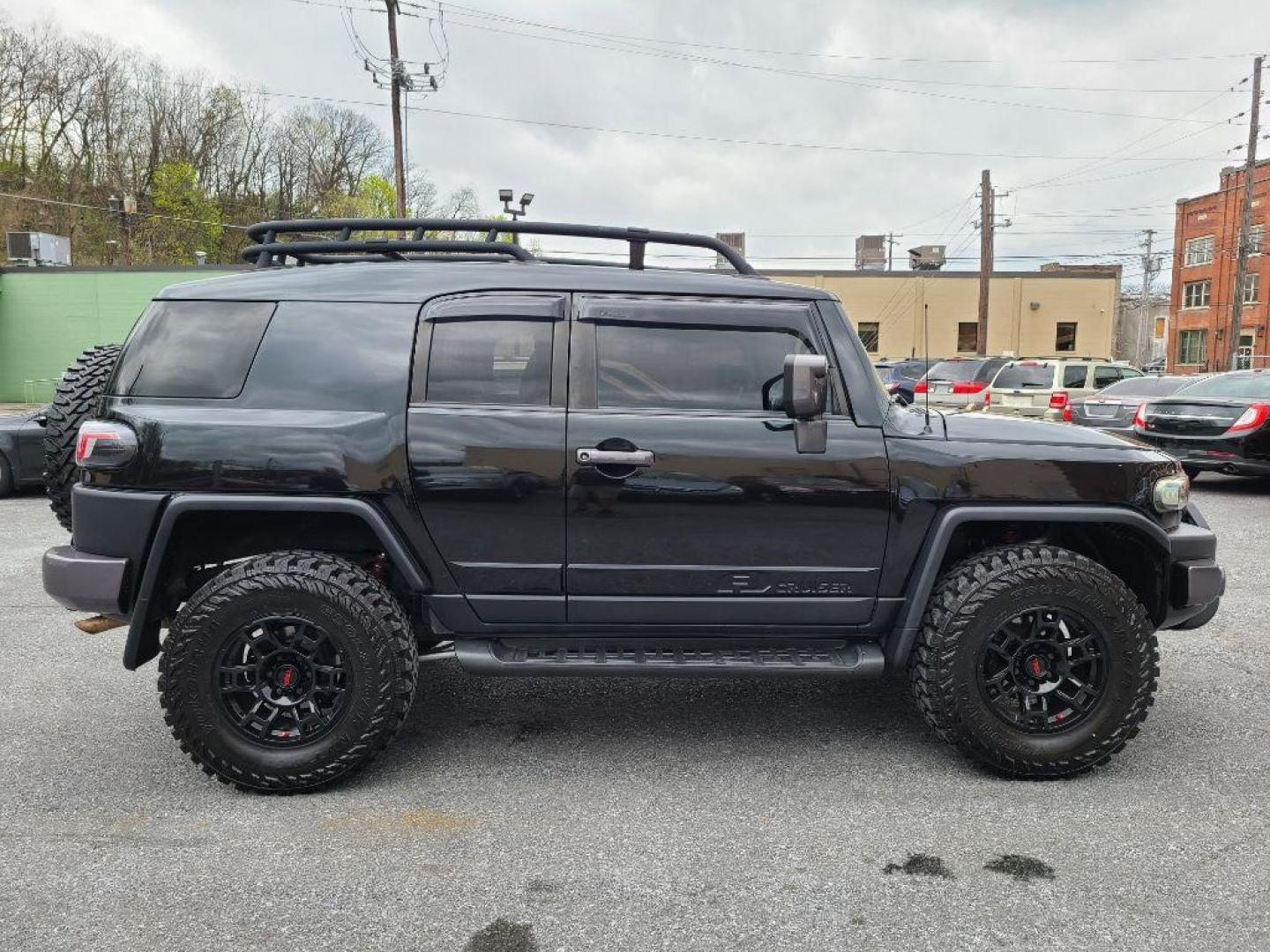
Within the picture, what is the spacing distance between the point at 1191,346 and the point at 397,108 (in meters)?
45.2

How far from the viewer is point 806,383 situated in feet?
10.2

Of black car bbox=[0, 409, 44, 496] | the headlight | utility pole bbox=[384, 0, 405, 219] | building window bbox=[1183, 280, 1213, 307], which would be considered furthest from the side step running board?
building window bbox=[1183, 280, 1213, 307]

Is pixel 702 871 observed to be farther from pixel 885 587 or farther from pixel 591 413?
pixel 591 413

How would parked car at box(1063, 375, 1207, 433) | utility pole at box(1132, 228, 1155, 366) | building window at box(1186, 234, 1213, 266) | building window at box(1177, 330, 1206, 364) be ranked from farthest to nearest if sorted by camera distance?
utility pole at box(1132, 228, 1155, 366) → building window at box(1186, 234, 1213, 266) → building window at box(1177, 330, 1206, 364) → parked car at box(1063, 375, 1207, 433)

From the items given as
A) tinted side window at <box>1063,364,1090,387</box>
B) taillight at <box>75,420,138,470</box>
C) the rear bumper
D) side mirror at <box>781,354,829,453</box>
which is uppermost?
tinted side window at <box>1063,364,1090,387</box>

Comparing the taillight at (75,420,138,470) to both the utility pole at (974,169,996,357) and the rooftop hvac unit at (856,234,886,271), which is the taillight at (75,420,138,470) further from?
the rooftop hvac unit at (856,234,886,271)

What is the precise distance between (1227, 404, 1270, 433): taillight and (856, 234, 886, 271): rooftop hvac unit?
41193mm

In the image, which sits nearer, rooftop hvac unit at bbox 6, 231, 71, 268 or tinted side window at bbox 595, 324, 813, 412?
tinted side window at bbox 595, 324, 813, 412

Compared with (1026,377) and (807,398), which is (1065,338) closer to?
(1026,377)

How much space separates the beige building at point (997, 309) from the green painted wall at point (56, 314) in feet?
94.1

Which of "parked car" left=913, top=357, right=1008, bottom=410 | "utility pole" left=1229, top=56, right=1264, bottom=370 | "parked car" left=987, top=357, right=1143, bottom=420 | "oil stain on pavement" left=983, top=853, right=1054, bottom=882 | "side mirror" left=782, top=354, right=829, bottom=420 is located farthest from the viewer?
"utility pole" left=1229, top=56, right=1264, bottom=370

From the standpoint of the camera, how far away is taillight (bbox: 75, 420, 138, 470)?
3154 millimetres

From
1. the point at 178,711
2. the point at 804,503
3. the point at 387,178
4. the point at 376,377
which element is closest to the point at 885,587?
the point at 804,503

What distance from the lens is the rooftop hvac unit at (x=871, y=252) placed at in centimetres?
4938
